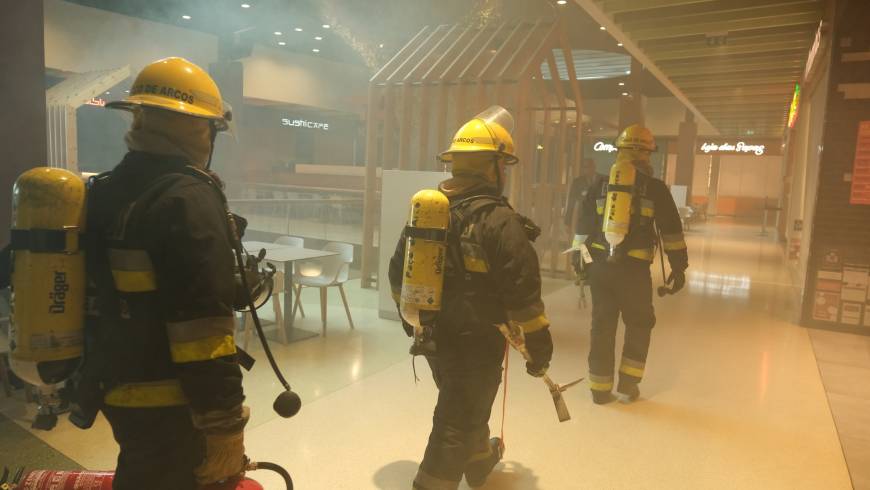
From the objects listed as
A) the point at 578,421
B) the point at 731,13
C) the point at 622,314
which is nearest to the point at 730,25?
the point at 731,13

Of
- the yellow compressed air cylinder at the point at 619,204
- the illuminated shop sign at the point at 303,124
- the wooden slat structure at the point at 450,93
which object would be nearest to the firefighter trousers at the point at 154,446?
the yellow compressed air cylinder at the point at 619,204

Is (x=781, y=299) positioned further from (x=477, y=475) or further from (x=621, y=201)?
(x=477, y=475)

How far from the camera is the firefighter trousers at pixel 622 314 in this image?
3.52 metres

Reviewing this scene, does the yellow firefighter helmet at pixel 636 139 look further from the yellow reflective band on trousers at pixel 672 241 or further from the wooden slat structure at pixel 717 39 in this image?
the wooden slat structure at pixel 717 39

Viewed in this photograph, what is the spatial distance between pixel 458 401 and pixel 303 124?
13.7 m

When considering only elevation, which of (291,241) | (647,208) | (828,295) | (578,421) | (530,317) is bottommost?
(578,421)

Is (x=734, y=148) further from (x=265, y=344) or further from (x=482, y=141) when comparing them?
(x=265, y=344)

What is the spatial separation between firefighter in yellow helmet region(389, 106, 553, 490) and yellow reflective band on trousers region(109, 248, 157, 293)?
1.07 meters

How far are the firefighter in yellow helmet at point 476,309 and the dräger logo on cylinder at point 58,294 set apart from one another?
1.20 m

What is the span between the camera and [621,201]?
344cm

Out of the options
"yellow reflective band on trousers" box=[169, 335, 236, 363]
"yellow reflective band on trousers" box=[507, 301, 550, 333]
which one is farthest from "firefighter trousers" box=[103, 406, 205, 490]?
"yellow reflective band on trousers" box=[507, 301, 550, 333]

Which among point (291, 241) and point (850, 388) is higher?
point (291, 241)

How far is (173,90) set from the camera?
4.97 ft

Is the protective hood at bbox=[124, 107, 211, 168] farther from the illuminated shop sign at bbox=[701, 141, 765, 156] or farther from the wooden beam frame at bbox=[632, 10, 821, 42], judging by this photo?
the illuminated shop sign at bbox=[701, 141, 765, 156]
